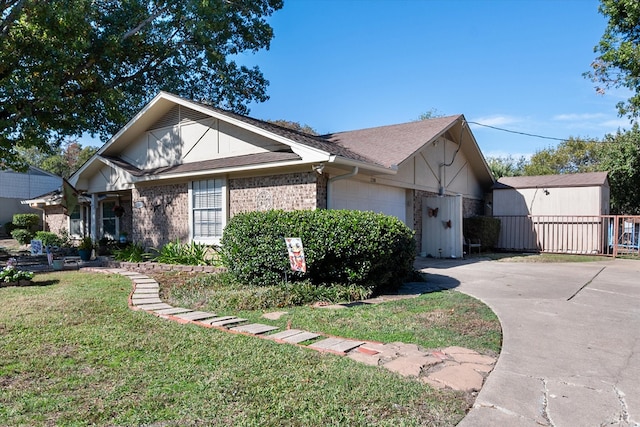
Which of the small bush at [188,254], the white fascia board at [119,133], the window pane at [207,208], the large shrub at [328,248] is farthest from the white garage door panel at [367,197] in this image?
the white fascia board at [119,133]

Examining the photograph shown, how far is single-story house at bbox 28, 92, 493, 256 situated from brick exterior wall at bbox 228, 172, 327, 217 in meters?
0.03

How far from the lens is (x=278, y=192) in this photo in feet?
36.1

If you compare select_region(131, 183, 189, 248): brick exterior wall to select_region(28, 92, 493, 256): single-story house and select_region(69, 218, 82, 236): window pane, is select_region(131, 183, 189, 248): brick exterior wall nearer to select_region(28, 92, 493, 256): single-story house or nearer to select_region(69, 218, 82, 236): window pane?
select_region(28, 92, 493, 256): single-story house

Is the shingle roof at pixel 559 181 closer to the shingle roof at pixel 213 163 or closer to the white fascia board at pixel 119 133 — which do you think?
Result: the shingle roof at pixel 213 163

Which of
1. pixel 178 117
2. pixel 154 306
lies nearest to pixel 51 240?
pixel 178 117

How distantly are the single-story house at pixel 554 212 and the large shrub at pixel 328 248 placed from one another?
1163cm

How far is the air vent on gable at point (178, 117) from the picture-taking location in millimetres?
13125

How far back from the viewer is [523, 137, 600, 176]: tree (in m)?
35.7

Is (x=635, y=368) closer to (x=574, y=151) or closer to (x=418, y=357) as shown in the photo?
(x=418, y=357)

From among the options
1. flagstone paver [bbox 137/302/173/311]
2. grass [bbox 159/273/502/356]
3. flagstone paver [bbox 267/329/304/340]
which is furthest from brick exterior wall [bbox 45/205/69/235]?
flagstone paver [bbox 267/329/304/340]

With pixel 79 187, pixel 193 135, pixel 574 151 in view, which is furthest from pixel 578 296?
pixel 574 151

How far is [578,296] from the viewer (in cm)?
773

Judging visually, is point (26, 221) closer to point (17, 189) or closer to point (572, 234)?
point (17, 189)

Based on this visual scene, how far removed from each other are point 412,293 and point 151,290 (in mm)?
5202
